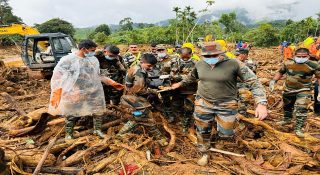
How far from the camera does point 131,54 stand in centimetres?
736

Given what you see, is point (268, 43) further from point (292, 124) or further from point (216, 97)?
point (216, 97)

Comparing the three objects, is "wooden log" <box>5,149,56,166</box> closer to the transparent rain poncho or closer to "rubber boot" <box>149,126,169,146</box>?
the transparent rain poncho

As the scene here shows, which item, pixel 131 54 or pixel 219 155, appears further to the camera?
pixel 131 54

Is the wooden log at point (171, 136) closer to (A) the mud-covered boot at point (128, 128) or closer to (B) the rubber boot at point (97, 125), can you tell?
(A) the mud-covered boot at point (128, 128)

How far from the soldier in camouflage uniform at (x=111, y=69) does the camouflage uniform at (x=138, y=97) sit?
48.0 inches

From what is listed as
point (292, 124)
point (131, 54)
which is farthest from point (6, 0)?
point (292, 124)

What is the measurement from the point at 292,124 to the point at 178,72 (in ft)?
8.61

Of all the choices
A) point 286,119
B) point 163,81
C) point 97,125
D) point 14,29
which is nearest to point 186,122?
point 163,81

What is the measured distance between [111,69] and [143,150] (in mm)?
2137

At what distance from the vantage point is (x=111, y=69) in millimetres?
5969

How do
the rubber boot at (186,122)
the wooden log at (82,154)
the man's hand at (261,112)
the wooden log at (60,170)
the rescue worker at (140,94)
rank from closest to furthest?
the man's hand at (261,112), the wooden log at (60,170), the wooden log at (82,154), the rescue worker at (140,94), the rubber boot at (186,122)

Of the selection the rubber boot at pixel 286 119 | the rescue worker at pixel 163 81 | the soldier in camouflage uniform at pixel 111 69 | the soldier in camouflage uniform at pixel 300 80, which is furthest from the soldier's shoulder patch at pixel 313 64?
the soldier in camouflage uniform at pixel 111 69

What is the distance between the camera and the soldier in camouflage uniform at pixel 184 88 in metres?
5.25

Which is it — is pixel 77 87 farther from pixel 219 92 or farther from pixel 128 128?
pixel 219 92
